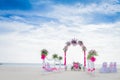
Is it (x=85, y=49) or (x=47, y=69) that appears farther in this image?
(x=85, y=49)

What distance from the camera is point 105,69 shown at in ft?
129

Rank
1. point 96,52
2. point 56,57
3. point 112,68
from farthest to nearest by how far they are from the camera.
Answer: point 56,57 < point 96,52 < point 112,68

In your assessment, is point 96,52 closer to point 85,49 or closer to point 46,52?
point 85,49

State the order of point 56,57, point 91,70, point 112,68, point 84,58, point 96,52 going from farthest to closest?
point 56,57
point 96,52
point 84,58
point 112,68
point 91,70

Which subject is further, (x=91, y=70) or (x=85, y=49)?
(x=85, y=49)

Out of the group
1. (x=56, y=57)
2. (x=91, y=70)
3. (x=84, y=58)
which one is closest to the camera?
(x=91, y=70)

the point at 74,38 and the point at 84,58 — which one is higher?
the point at 74,38

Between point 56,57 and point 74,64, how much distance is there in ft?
→ 49.3

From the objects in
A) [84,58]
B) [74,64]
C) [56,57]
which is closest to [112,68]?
[84,58]

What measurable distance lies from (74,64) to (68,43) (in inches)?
162

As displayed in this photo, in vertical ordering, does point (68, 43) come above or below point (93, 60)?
above

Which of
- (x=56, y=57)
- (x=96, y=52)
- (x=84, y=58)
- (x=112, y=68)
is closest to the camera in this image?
(x=112, y=68)

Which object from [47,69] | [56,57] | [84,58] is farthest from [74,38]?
[56,57]

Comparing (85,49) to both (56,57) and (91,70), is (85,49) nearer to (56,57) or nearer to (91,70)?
(91,70)
